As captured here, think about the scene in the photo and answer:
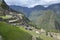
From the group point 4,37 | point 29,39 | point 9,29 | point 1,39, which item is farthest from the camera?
point 29,39

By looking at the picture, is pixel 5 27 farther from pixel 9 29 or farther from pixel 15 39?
pixel 15 39

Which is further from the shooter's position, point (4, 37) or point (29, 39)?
point (29, 39)

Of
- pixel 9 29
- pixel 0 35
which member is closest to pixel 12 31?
pixel 9 29

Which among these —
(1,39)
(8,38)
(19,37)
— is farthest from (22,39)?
(1,39)

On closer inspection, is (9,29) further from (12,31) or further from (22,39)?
(22,39)

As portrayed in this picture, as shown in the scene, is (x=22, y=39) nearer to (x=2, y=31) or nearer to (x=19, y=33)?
(x=19, y=33)

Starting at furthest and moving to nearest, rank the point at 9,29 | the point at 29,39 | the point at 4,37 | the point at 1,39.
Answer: the point at 29,39, the point at 9,29, the point at 4,37, the point at 1,39

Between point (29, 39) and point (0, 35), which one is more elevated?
point (0, 35)

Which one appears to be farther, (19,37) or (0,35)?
(19,37)
